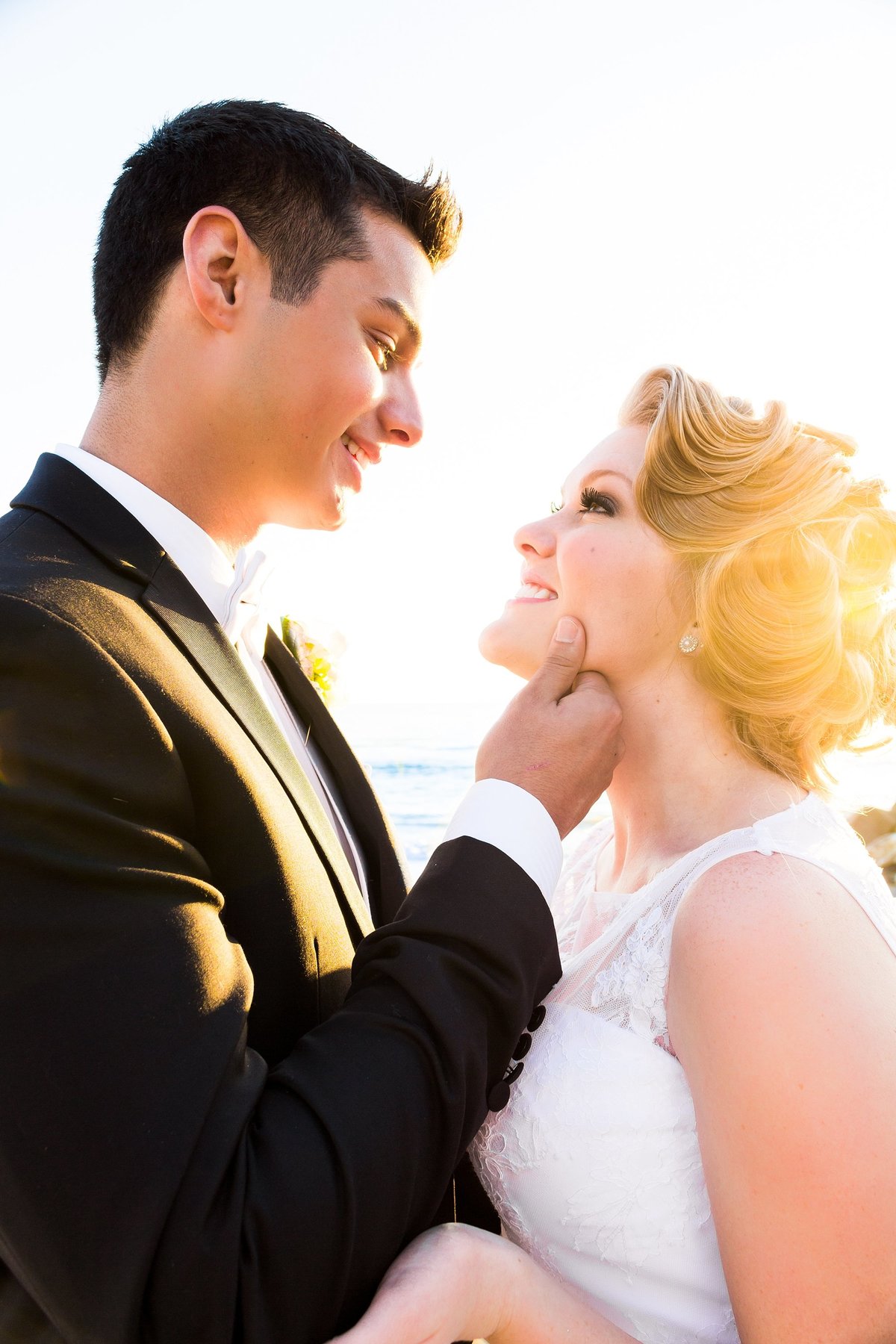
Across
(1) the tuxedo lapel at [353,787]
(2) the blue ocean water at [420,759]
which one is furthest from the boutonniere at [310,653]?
(2) the blue ocean water at [420,759]

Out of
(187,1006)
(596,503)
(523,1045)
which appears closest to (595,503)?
(596,503)

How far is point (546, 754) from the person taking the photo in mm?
2340

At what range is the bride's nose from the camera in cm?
315

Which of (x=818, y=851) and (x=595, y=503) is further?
(x=595, y=503)

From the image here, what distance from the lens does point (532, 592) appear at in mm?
3273

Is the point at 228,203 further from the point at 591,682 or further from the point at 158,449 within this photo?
the point at 591,682

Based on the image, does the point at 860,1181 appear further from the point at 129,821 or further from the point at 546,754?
the point at 129,821

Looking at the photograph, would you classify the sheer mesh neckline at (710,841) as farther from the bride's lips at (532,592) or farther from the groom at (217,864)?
the bride's lips at (532,592)

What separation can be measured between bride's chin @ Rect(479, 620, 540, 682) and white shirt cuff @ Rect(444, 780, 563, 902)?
104 cm

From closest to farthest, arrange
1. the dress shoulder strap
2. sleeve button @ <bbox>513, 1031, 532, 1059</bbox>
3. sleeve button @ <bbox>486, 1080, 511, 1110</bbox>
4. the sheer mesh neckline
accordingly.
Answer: sleeve button @ <bbox>486, 1080, 511, 1110</bbox> → the dress shoulder strap → sleeve button @ <bbox>513, 1031, 532, 1059</bbox> → the sheer mesh neckline

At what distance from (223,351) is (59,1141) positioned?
6.83 feet

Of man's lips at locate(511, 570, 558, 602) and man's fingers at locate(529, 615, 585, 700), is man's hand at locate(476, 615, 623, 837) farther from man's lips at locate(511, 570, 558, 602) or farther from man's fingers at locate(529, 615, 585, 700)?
man's lips at locate(511, 570, 558, 602)

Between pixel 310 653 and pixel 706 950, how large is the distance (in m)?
2.00

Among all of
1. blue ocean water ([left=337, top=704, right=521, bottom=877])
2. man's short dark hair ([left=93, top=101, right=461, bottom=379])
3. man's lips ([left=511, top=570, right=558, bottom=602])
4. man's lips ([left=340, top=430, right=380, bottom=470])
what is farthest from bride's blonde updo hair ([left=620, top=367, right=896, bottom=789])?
blue ocean water ([left=337, top=704, right=521, bottom=877])
